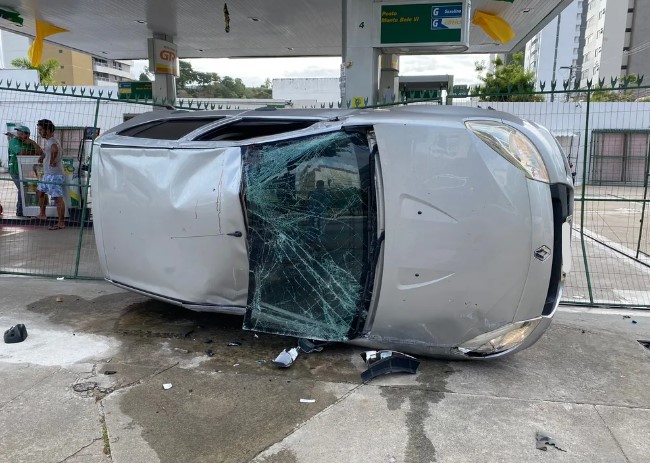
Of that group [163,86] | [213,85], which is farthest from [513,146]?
[213,85]

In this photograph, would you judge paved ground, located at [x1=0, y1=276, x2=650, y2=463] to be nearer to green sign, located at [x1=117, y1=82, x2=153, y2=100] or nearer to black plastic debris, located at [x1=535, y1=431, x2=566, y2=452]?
black plastic debris, located at [x1=535, y1=431, x2=566, y2=452]

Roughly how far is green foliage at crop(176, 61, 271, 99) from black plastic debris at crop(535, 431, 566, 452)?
74765mm

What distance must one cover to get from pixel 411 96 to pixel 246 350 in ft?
12.1

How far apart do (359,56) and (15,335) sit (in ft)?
18.7

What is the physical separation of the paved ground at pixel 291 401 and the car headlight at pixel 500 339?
225 millimetres

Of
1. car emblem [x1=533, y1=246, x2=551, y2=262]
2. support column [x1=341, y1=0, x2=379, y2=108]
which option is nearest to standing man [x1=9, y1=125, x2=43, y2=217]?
support column [x1=341, y1=0, x2=379, y2=108]

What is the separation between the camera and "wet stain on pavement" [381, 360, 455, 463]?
9.14 ft

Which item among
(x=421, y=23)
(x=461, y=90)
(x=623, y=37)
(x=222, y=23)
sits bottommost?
(x=461, y=90)

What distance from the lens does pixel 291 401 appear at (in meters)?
3.32

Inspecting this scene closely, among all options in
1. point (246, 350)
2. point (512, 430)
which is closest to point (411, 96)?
point (246, 350)

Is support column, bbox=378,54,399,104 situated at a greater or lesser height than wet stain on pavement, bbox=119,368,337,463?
greater

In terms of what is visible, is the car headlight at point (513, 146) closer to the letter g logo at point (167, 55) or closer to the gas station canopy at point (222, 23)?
the gas station canopy at point (222, 23)

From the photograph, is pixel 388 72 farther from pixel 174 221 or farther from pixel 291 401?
pixel 291 401

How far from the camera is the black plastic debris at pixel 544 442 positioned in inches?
111
